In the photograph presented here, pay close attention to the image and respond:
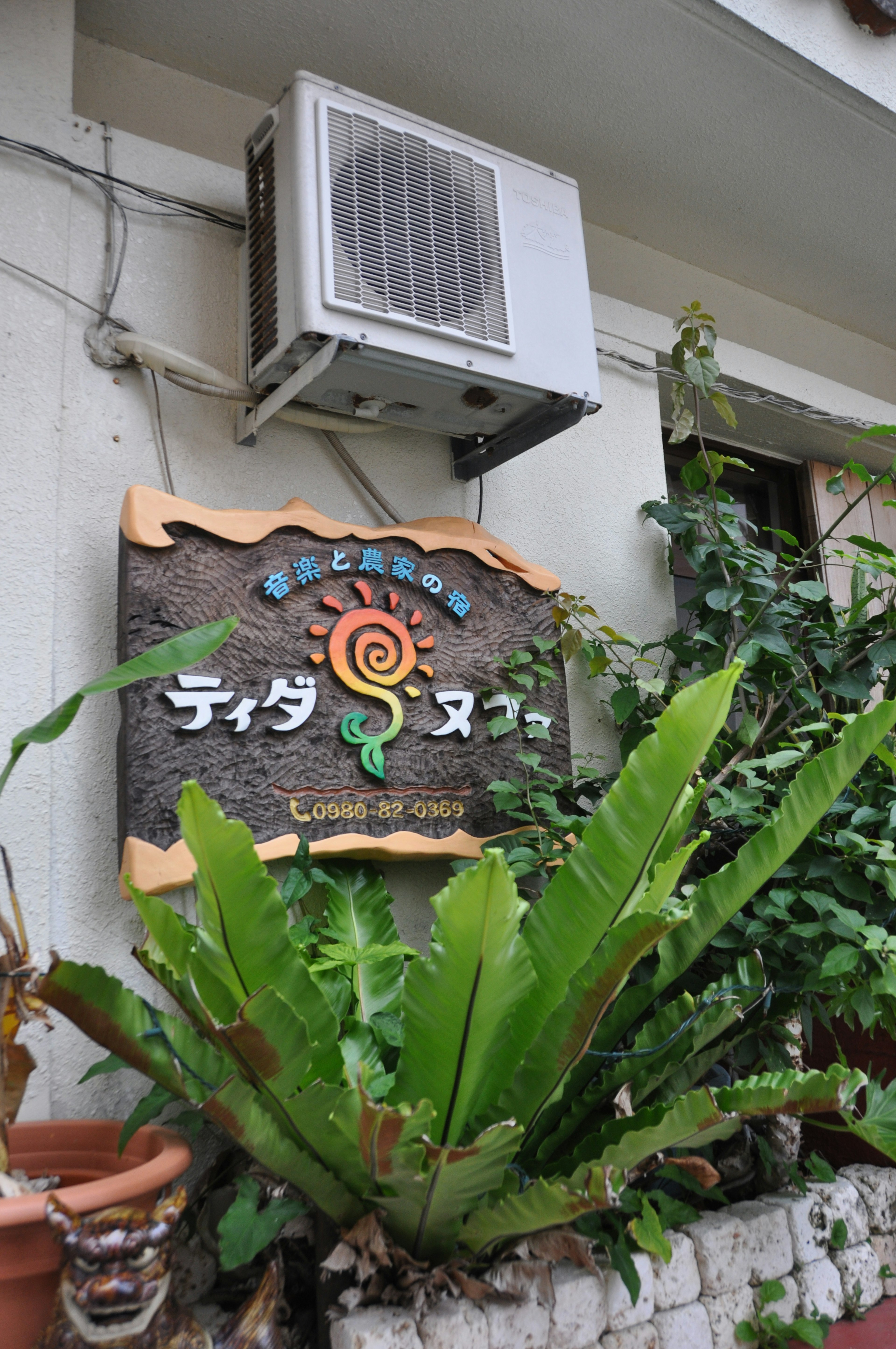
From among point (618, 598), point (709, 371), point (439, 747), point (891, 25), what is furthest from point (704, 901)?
point (891, 25)

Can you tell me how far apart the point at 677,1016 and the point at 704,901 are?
181 millimetres

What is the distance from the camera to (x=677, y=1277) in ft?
4.64

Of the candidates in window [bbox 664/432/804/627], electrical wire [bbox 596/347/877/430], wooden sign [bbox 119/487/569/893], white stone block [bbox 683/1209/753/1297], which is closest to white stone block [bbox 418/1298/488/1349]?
white stone block [bbox 683/1209/753/1297]

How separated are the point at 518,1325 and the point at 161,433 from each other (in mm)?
1626

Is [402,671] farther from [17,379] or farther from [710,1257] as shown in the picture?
[710,1257]

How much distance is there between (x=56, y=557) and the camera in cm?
168

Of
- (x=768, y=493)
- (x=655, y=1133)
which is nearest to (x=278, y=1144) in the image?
(x=655, y=1133)

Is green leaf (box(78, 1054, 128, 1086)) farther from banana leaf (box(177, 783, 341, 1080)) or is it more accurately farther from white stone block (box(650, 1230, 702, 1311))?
white stone block (box(650, 1230, 702, 1311))

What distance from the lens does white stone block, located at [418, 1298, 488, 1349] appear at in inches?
45.8

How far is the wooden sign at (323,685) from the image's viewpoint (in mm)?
1644

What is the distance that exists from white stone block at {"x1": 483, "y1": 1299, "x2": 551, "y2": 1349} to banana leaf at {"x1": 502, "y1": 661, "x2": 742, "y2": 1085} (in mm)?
377

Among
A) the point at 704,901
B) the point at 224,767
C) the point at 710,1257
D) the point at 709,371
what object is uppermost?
the point at 709,371

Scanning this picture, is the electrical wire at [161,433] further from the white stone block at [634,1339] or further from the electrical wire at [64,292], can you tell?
the white stone block at [634,1339]

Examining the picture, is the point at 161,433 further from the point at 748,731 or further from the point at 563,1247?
the point at 563,1247
